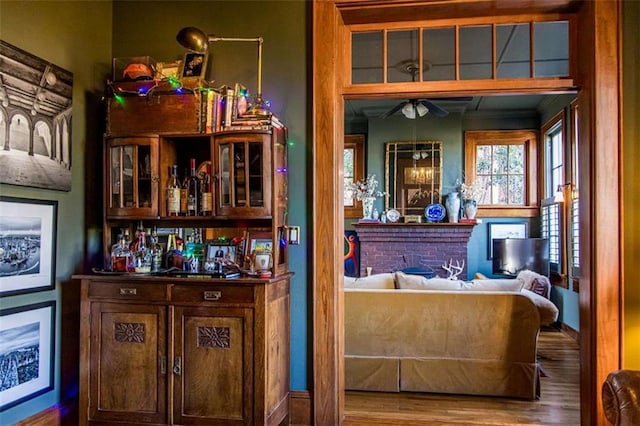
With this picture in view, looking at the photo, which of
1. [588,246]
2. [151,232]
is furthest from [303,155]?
[588,246]

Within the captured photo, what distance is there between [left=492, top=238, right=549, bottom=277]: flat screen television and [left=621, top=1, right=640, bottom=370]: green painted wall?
372cm

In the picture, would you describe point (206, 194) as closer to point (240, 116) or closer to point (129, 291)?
point (240, 116)

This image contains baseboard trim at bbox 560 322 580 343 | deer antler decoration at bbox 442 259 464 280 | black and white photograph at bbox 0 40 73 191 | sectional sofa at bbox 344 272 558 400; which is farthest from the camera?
deer antler decoration at bbox 442 259 464 280

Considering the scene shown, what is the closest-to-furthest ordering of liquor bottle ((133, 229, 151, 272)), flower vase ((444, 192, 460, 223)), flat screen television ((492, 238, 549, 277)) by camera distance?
liquor bottle ((133, 229, 151, 272)) < flat screen television ((492, 238, 549, 277)) < flower vase ((444, 192, 460, 223))

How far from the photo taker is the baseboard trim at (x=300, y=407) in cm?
296

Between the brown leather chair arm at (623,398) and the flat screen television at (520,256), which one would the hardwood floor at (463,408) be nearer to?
the brown leather chair arm at (623,398)

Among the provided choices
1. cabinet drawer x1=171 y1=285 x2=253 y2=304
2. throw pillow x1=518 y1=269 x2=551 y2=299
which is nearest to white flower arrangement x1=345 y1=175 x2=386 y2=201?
throw pillow x1=518 y1=269 x2=551 y2=299

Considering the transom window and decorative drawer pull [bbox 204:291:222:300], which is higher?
the transom window

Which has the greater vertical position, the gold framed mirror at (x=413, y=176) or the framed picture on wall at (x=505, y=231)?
the gold framed mirror at (x=413, y=176)

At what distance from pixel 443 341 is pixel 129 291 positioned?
2.31 meters

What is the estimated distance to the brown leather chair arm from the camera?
1722mm

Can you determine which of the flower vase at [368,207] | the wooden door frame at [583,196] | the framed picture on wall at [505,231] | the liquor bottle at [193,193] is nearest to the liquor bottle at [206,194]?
the liquor bottle at [193,193]

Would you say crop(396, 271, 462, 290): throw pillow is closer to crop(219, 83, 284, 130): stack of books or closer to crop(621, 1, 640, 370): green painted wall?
crop(621, 1, 640, 370): green painted wall

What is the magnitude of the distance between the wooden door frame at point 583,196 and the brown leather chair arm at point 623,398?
1.00 metres
